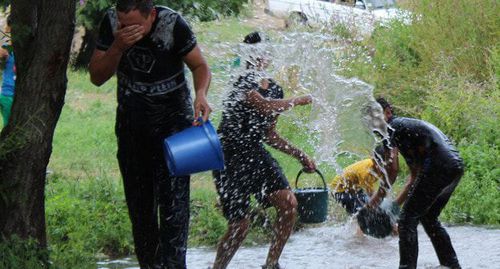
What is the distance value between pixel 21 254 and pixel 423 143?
297cm

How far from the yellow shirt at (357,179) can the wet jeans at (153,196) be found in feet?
11.6

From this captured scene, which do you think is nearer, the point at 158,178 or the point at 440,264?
the point at 158,178

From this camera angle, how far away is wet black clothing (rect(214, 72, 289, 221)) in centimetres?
737

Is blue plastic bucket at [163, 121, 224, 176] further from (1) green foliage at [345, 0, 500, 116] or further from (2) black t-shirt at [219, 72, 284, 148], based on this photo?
(1) green foliage at [345, 0, 500, 116]

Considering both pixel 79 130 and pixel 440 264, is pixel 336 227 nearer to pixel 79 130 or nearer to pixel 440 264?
pixel 440 264

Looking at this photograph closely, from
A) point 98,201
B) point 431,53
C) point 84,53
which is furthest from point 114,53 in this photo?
point 84,53

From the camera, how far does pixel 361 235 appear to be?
934cm

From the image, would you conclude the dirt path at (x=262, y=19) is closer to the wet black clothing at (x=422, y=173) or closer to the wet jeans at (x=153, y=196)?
the wet black clothing at (x=422, y=173)

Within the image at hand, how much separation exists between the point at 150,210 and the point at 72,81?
40.2 ft

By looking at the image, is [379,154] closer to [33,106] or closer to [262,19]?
[33,106]

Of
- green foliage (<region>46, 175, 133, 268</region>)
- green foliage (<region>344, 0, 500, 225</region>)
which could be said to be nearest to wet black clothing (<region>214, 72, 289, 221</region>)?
green foliage (<region>46, 175, 133, 268</region>)

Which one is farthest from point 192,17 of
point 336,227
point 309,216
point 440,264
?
point 440,264

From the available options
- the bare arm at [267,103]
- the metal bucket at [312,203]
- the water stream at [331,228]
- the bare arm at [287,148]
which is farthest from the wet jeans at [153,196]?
the metal bucket at [312,203]

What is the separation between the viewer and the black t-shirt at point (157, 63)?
591 cm
